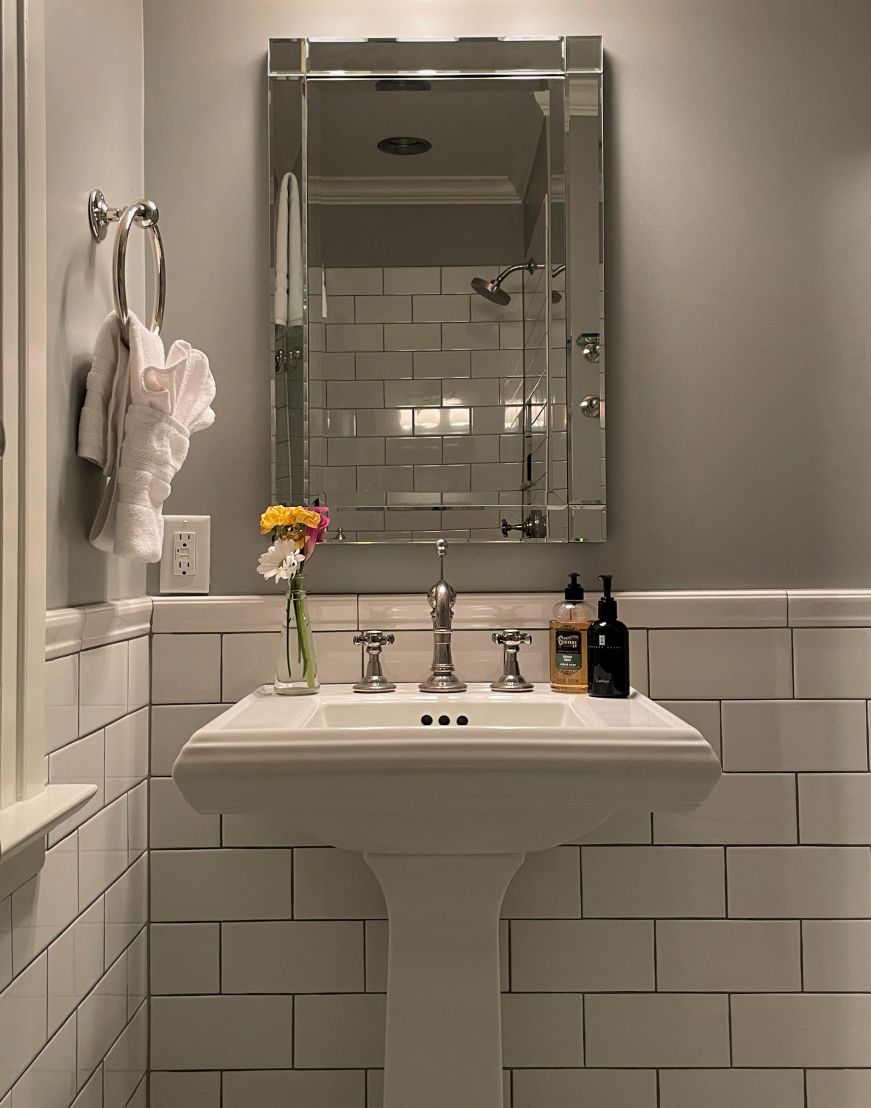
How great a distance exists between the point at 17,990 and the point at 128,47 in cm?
145

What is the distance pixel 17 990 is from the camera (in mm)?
1093

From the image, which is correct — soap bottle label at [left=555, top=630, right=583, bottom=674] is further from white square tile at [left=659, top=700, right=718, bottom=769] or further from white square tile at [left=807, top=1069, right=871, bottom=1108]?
white square tile at [left=807, top=1069, right=871, bottom=1108]

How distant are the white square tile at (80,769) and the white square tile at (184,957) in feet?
1.16

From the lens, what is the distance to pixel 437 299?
5.50 ft

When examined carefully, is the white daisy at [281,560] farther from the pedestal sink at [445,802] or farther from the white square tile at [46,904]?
the white square tile at [46,904]

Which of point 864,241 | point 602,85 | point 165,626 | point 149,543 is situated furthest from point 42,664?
point 864,241

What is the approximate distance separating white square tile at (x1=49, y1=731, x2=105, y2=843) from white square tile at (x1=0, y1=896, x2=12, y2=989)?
130 millimetres

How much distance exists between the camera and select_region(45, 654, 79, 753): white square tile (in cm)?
119

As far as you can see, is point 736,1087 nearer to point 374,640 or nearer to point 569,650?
point 569,650

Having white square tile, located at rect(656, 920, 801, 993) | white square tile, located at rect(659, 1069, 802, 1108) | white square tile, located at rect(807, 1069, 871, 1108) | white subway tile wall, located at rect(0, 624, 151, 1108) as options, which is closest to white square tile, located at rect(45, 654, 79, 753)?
white subway tile wall, located at rect(0, 624, 151, 1108)

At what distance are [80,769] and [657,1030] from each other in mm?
1053

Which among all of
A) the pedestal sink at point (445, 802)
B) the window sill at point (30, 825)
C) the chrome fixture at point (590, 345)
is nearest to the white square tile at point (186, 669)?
the pedestal sink at point (445, 802)

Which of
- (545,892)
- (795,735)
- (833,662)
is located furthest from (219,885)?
(833,662)

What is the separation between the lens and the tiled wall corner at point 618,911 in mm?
1620
